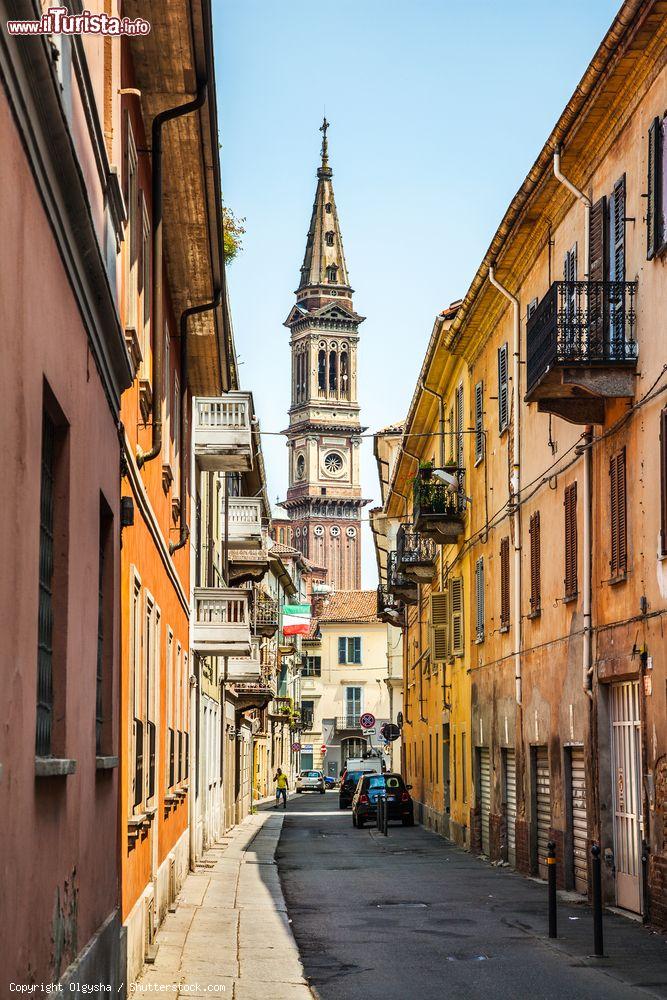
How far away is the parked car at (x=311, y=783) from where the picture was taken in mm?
87938

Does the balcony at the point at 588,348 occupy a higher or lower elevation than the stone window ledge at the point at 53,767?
higher

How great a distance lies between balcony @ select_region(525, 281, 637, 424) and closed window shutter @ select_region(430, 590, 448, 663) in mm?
16654

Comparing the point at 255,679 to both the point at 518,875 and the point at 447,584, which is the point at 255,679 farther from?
the point at 518,875

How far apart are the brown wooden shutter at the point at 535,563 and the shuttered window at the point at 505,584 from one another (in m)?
2.37

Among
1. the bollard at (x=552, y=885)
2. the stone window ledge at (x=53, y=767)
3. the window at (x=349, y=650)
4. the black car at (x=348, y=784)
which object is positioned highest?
the window at (x=349, y=650)

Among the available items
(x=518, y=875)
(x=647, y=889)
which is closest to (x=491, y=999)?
(x=647, y=889)

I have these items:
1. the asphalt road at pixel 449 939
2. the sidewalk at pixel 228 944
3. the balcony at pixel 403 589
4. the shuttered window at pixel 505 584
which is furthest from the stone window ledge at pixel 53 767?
the balcony at pixel 403 589

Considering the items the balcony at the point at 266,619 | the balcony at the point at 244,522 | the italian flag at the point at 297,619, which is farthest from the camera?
the italian flag at the point at 297,619

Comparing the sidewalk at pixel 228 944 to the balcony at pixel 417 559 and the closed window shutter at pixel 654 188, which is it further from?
the balcony at pixel 417 559

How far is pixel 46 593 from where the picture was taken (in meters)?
6.91

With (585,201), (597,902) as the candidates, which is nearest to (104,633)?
(597,902)

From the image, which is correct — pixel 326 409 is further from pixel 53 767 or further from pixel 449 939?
pixel 53 767

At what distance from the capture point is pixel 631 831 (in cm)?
1688

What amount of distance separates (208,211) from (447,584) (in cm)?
2062
